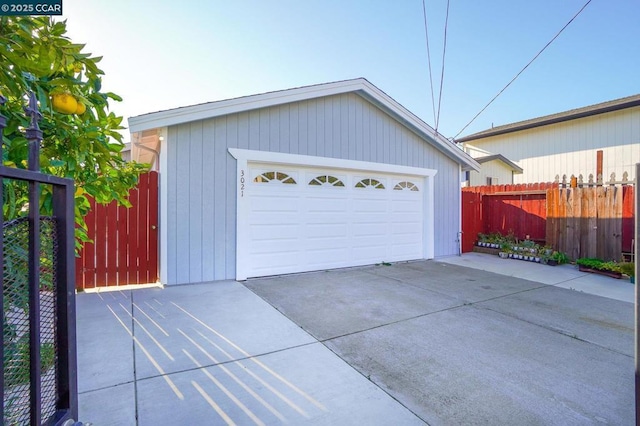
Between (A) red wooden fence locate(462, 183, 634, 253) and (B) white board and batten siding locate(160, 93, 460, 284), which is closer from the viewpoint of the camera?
(B) white board and batten siding locate(160, 93, 460, 284)

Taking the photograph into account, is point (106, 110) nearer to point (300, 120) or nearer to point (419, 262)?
point (300, 120)

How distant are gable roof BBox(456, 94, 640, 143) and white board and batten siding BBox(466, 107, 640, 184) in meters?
0.37

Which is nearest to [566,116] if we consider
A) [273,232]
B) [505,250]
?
[505,250]

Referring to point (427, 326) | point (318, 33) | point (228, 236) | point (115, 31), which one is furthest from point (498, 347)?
point (318, 33)

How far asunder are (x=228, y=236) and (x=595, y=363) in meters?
5.09

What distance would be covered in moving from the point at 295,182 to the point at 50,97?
4954 millimetres

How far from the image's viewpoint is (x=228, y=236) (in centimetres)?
563

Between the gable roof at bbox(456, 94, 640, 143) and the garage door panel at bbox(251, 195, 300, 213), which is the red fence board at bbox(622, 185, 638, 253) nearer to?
the garage door panel at bbox(251, 195, 300, 213)

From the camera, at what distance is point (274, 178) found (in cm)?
611

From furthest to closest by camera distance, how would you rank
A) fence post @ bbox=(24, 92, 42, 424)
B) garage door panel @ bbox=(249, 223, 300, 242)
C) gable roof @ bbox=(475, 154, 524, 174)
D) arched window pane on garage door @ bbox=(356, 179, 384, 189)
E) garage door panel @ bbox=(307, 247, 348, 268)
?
gable roof @ bbox=(475, 154, 524, 174) → arched window pane on garage door @ bbox=(356, 179, 384, 189) → garage door panel @ bbox=(307, 247, 348, 268) → garage door panel @ bbox=(249, 223, 300, 242) → fence post @ bbox=(24, 92, 42, 424)

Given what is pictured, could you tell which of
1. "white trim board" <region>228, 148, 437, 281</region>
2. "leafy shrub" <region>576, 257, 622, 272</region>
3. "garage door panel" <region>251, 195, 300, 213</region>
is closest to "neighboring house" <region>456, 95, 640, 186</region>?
"leafy shrub" <region>576, 257, 622, 272</region>

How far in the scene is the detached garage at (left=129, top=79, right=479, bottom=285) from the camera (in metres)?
5.29

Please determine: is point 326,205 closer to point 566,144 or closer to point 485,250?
point 485,250

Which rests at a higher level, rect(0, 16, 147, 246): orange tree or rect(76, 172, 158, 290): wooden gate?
rect(0, 16, 147, 246): orange tree
